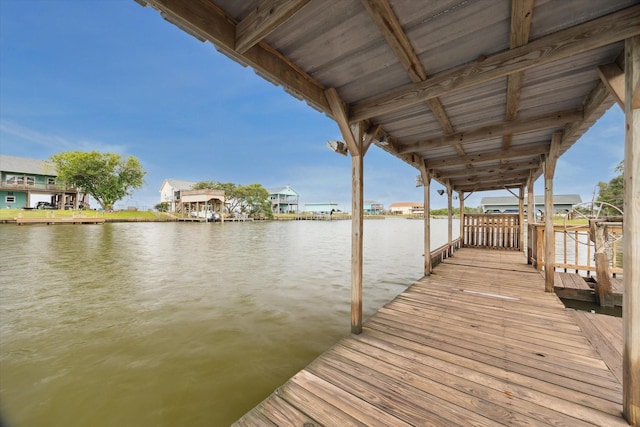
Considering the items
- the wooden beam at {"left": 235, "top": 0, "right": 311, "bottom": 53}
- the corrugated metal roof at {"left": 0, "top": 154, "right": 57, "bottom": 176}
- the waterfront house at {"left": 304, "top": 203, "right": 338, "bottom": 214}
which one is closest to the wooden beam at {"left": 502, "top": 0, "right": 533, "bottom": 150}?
the wooden beam at {"left": 235, "top": 0, "right": 311, "bottom": 53}

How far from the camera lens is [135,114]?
265ft

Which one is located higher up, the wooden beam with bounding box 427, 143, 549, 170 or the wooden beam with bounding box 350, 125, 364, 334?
the wooden beam with bounding box 427, 143, 549, 170

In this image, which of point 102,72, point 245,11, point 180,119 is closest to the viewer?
point 245,11

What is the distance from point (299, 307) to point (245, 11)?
4770 mm

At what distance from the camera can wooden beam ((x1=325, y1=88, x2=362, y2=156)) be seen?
9.32 ft

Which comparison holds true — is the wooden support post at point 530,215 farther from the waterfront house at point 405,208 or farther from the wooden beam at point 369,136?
the waterfront house at point 405,208

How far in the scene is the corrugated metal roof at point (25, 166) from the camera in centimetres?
2838

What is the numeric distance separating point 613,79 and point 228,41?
3.21 meters

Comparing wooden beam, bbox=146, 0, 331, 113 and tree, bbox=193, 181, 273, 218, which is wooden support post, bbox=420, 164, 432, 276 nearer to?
wooden beam, bbox=146, 0, 331, 113

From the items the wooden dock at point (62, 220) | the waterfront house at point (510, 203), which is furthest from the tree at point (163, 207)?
the waterfront house at point (510, 203)

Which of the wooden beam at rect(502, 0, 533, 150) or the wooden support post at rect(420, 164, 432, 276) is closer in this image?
the wooden beam at rect(502, 0, 533, 150)

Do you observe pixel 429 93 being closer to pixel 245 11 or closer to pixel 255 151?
pixel 245 11

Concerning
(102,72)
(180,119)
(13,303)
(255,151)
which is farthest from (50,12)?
(13,303)

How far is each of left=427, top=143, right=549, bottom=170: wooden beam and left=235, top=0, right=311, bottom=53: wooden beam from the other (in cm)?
541
